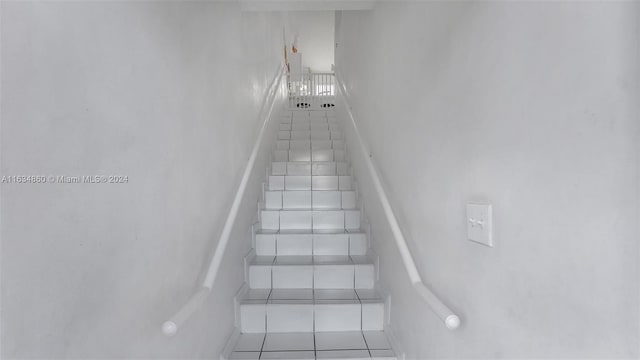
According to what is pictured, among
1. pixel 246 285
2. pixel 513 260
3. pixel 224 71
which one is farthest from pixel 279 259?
pixel 513 260

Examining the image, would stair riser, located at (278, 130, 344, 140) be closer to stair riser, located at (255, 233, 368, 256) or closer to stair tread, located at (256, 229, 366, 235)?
stair tread, located at (256, 229, 366, 235)

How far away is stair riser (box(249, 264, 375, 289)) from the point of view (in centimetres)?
223

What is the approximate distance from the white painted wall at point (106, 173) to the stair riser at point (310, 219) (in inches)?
46.8

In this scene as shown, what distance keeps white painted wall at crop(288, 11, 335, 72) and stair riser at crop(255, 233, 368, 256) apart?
4.88m

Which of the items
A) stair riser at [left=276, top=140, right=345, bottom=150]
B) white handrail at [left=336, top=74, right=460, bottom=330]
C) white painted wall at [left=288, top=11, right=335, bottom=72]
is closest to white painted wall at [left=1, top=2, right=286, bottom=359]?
white handrail at [left=336, top=74, right=460, bottom=330]

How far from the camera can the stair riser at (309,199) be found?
3010 millimetres

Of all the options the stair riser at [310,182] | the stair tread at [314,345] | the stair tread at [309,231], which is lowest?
the stair tread at [314,345]

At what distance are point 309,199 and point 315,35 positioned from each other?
6.26 m

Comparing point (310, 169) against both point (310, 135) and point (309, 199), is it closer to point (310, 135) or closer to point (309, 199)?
point (309, 199)

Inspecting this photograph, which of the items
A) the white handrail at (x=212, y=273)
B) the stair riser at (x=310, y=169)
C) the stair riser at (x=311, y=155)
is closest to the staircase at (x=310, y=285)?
the stair riser at (x=310, y=169)

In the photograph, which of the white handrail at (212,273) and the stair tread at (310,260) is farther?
the stair tread at (310,260)

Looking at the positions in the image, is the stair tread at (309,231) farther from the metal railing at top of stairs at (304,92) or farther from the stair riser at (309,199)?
the metal railing at top of stairs at (304,92)

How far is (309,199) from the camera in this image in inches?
118

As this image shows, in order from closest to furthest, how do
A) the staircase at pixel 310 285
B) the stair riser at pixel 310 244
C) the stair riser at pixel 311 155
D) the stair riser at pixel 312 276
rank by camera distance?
the staircase at pixel 310 285 < the stair riser at pixel 312 276 < the stair riser at pixel 310 244 < the stair riser at pixel 311 155
